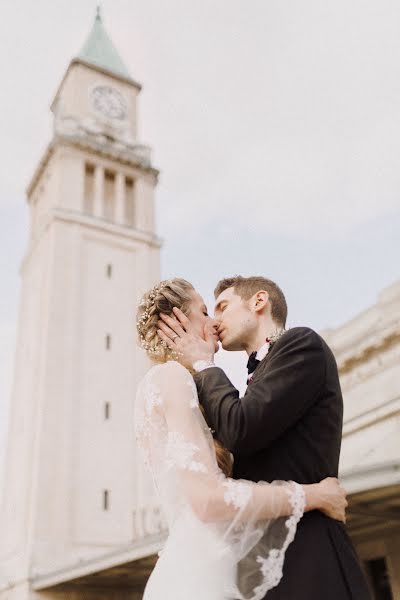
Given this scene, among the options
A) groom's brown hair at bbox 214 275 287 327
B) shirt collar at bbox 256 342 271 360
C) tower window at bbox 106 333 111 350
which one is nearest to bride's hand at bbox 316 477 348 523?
shirt collar at bbox 256 342 271 360

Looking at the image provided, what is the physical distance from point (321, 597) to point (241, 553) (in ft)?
1.06

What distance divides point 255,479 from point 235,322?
774 mm

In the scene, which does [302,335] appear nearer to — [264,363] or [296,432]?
[264,363]

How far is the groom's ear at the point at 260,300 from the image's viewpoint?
283 cm

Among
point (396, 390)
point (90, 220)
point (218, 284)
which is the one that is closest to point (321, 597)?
point (218, 284)

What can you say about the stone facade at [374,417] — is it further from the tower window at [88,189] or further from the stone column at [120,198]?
the tower window at [88,189]

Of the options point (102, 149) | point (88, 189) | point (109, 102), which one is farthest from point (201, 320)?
point (109, 102)

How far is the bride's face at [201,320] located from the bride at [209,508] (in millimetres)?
328

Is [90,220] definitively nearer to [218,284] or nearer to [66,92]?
[66,92]

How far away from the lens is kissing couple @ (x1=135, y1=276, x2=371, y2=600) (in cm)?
217

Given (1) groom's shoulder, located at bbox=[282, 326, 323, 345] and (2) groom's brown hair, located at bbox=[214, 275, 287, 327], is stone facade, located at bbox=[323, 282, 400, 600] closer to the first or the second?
(2) groom's brown hair, located at bbox=[214, 275, 287, 327]

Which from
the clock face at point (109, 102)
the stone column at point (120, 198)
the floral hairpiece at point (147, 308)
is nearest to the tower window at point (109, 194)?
the stone column at point (120, 198)

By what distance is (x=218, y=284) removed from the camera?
121 inches

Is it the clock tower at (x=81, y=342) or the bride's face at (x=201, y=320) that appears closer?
the bride's face at (x=201, y=320)
